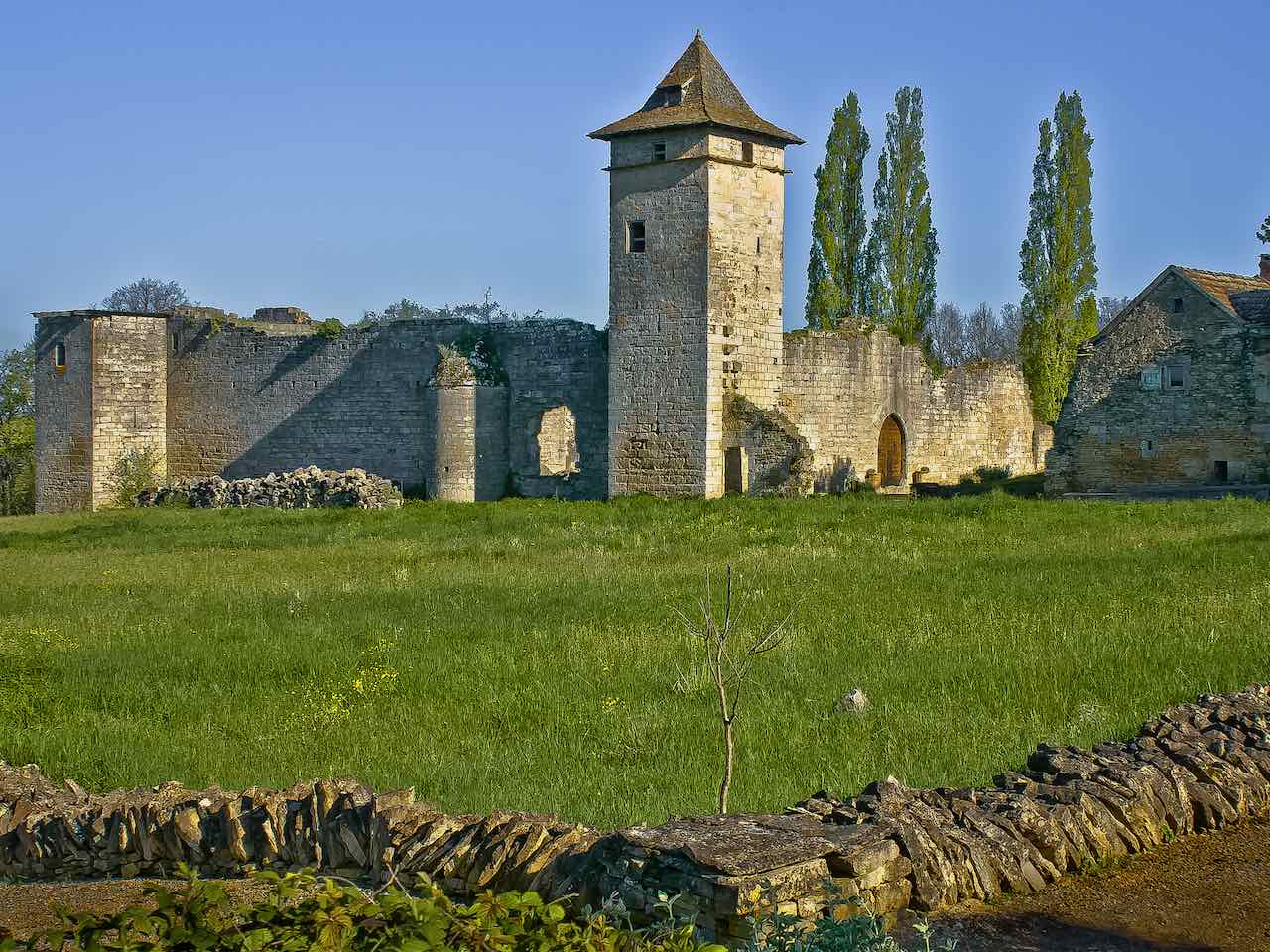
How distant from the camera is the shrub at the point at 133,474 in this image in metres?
35.0

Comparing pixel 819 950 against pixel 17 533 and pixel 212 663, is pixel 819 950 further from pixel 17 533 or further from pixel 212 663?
pixel 17 533

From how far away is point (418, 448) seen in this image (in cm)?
3253

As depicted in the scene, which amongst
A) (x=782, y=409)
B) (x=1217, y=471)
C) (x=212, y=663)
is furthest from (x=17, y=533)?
(x=1217, y=471)

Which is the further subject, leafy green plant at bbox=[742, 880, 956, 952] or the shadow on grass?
the shadow on grass

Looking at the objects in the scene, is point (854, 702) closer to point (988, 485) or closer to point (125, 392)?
point (988, 485)

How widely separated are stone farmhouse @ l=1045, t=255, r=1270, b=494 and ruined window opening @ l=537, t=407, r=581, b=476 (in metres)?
10.2

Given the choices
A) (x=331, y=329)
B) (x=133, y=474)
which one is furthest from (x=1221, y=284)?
(x=133, y=474)

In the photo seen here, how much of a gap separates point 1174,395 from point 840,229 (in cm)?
1398

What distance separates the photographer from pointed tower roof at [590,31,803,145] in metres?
28.3

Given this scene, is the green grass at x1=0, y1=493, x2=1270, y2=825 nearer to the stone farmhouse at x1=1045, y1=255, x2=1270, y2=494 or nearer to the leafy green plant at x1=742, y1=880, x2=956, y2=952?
the leafy green plant at x1=742, y1=880, x2=956, y2=952

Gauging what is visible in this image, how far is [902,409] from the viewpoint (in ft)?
111

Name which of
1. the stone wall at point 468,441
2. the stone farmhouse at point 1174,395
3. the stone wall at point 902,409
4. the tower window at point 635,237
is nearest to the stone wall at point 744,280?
the stone wall at point 902,409

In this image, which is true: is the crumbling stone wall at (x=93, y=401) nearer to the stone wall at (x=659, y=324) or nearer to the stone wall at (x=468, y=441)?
the stone wall at (x=468, y=441)

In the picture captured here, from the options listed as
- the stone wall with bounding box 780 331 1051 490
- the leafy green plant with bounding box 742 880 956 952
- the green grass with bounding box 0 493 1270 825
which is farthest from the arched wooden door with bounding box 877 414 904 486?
the leafy green plant with bounding box 742 880 956 952
